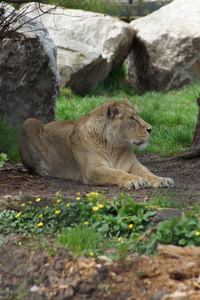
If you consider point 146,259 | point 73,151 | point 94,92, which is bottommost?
point 94,92

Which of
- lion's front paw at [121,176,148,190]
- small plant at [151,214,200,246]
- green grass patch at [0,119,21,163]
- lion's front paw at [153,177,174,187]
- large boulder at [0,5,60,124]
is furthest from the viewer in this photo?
large boulder at [0,5,60,124]

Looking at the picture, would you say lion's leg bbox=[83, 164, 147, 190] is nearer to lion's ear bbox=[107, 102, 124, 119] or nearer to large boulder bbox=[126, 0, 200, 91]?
lion's ear bbox=[107, 102, 124, 119]

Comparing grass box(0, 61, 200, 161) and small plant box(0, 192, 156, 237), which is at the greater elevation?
small plant box(0, 192, 156, 237)

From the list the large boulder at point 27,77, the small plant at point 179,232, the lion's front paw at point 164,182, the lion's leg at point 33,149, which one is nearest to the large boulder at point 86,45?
the large boulder at point 27,77

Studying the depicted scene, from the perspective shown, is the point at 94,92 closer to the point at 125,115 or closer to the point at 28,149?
the point at 28,149

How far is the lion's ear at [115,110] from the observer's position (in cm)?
583

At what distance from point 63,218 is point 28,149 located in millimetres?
2913

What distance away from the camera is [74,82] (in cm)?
1148

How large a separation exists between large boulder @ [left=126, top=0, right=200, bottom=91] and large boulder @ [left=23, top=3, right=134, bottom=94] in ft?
2.02

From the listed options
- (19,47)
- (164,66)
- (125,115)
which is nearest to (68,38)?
(164,66)

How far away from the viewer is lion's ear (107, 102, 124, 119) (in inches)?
229

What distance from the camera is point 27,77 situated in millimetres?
8312

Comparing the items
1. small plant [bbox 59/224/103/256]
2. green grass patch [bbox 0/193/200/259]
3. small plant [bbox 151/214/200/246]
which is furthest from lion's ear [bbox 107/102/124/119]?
small plant [bbox 151/214/200/246]

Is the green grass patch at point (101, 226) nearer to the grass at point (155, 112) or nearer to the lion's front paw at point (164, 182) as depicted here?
the lion's front paw at point (164, 182)
